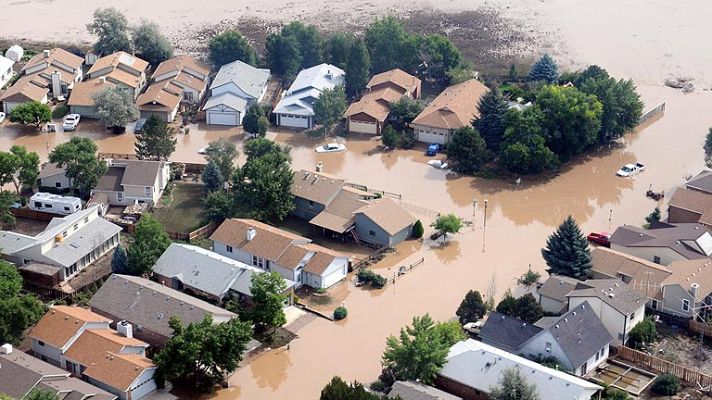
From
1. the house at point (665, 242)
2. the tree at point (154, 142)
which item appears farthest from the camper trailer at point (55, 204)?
the house at point (665, 242)

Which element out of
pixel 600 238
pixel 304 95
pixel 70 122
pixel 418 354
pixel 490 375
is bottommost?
pixel 70 122

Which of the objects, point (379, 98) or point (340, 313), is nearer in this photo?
point (340, 313)

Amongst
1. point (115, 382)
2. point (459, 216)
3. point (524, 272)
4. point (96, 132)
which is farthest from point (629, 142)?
point (115, 382)

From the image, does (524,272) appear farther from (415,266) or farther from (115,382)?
(115,382)

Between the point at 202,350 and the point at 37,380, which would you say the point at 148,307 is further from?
the point at 37,380

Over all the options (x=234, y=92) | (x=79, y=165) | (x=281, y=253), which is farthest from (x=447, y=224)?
(x=234, y=92)

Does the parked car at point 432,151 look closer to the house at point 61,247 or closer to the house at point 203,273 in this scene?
the house at point 203,273

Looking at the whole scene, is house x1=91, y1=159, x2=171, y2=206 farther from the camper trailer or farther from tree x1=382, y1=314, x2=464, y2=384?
tree x1=382, y1=314, x2=464, y2=384
